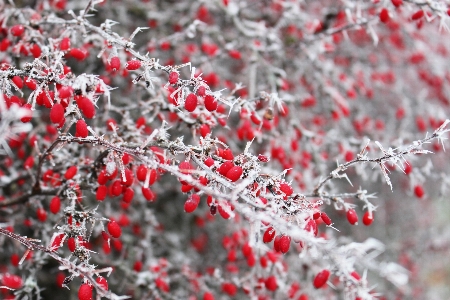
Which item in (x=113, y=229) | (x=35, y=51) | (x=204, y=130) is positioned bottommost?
(x=113, y=229)

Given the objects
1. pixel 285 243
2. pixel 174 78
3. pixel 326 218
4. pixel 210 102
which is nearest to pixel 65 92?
pixel 174 78

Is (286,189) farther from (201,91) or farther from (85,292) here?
(85,292)

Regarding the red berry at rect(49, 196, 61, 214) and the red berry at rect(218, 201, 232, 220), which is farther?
the red berry at rect(49, 196, 61, 214)

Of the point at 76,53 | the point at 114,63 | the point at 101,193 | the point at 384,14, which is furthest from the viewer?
the point at 384,14

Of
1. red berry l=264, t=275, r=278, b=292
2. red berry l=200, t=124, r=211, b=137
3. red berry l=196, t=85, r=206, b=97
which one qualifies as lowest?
red berry l=264, t=275, r=278, b=292

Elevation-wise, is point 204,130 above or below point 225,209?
below

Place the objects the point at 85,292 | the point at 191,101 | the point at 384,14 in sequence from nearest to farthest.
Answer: the point at 85,292 < the point at 191,101 < the point at 384,14

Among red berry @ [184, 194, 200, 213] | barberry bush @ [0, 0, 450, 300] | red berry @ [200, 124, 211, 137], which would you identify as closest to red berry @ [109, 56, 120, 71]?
barberry bush @ [0, 0, 450, 300]

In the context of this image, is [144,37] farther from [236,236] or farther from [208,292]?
[208,292]

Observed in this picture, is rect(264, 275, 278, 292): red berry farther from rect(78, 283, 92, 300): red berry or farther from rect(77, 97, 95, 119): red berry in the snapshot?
rect(77, 97, 95, 119): red berry

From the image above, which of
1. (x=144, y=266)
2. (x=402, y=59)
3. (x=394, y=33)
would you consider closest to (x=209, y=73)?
(x=144, y=266)
